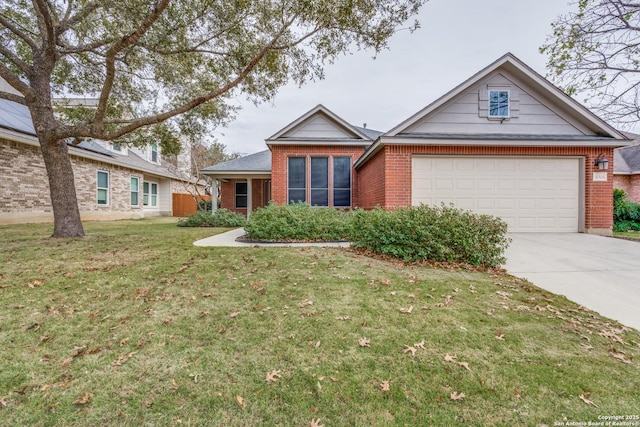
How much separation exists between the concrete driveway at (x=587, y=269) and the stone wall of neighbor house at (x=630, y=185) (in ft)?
43.2

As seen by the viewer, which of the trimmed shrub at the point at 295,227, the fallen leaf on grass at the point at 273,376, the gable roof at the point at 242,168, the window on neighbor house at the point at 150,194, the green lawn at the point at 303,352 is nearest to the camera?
the green lawn at the point at 303,352

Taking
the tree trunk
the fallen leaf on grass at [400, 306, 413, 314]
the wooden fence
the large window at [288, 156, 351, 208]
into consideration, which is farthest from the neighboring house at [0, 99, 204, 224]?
the fallen leaf on grass at [400, 306, 413, 314]

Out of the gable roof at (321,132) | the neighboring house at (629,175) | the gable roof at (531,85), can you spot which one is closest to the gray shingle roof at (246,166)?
the gable roof at (321,132)

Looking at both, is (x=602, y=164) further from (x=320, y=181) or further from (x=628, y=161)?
(x=628, y=161)

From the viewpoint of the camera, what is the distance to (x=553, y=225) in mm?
9062

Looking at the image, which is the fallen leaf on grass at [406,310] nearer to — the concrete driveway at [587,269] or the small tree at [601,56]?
the concrete driveway at [587,269]

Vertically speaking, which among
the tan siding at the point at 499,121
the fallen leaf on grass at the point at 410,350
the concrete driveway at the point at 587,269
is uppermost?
the tan siding at the point at 499,121

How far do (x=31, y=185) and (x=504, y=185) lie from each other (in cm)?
1823

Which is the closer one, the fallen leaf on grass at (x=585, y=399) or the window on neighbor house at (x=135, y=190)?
the fallen leaf on grass at (x=585, y=399)

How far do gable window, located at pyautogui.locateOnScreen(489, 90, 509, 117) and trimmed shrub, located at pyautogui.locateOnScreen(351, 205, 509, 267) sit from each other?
540 cm

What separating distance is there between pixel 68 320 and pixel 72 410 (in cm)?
164

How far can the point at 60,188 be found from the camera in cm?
738

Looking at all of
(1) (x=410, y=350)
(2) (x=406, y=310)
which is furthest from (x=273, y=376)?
(2) (x=406, y=310)

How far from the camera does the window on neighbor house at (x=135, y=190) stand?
61.5ft
